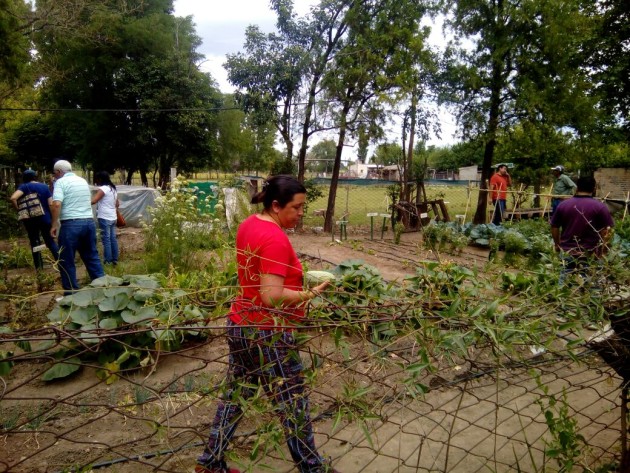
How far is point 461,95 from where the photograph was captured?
47.4ft

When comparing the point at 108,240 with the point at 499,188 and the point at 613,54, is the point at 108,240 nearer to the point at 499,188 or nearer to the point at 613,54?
the point at 499,188

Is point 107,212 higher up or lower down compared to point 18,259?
higher up

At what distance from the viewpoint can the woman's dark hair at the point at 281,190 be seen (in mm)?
1998

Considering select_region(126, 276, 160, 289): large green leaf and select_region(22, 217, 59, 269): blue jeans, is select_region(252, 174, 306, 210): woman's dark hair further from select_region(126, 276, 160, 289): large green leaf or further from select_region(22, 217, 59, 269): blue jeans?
select_region(22, 217, 59, 269): blue jeans

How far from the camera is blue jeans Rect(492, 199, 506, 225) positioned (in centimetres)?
1227

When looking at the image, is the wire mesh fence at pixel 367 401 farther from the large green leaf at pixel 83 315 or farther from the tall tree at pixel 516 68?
the tall tree at pixel 516 68

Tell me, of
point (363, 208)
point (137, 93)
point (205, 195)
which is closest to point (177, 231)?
point (205, 195)

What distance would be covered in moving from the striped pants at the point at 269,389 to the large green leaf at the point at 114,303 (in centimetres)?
194

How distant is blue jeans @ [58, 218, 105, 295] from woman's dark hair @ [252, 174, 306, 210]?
12.7 ft

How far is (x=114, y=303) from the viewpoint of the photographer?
11.9 ft

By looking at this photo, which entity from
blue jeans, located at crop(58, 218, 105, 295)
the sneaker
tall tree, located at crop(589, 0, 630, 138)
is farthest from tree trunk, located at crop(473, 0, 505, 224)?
the sneaker

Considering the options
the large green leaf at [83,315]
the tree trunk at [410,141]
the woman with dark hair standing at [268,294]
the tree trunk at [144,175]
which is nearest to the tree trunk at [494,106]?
the tree trunk at [410,141]

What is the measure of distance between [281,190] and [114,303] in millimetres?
2308

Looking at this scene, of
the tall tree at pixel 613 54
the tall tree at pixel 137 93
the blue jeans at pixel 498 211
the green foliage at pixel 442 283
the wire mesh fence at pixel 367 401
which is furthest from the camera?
the tall tree at pixel 137 93
